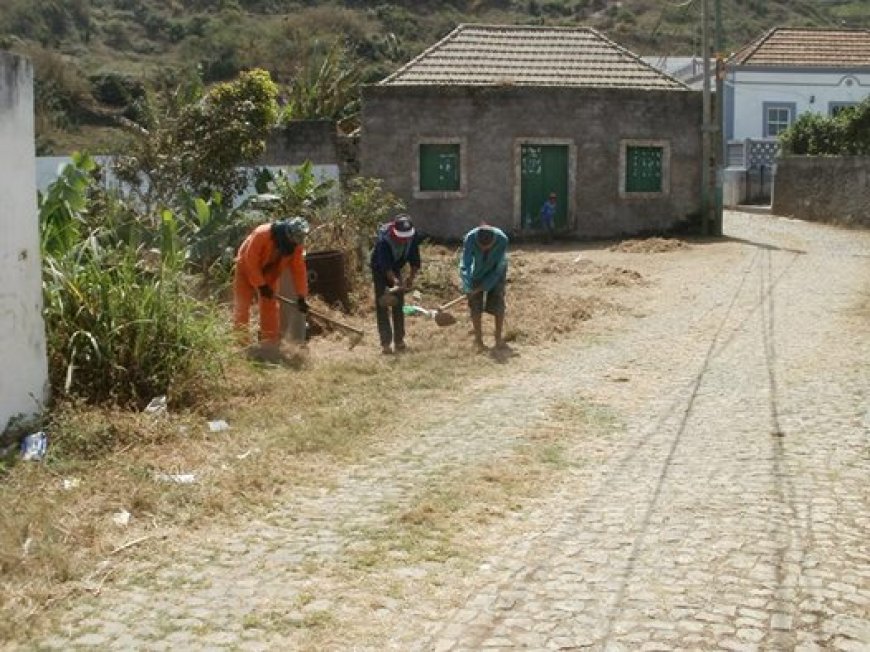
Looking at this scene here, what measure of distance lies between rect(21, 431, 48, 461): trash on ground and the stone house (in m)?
15.8

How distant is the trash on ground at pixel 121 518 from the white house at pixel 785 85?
31.7 meters

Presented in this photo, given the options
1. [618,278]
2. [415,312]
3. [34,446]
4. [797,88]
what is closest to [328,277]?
[415,312]

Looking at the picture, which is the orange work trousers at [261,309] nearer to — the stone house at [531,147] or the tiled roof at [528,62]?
the stone house at [531,147]

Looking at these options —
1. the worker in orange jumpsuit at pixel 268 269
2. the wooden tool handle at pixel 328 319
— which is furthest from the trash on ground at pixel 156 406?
the wooden tool handle at pixel 328 319

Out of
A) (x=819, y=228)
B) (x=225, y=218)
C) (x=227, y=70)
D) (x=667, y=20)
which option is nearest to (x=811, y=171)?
(x=819, y=228)

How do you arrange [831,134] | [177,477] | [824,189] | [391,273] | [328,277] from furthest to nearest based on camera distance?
[831,134], [824,189], [328,277], [391,273], [177,477]

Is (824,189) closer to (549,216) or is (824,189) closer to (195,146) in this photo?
(549,216)

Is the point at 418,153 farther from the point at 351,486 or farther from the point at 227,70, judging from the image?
the point at 227,70

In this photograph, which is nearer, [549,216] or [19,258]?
[19,258]

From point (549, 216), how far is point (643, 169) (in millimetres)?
2366

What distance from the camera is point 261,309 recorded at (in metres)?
11.0

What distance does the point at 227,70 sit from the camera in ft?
153

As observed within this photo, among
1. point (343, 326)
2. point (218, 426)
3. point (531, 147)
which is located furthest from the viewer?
point (531, 147)

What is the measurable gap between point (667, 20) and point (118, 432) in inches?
2468
